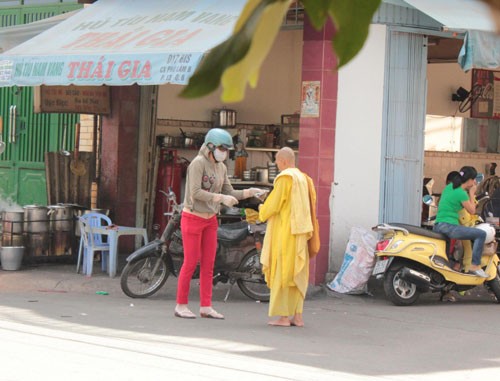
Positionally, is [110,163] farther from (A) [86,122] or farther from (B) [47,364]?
(B) [47,364]

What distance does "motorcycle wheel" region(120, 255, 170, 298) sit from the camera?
1105 cm

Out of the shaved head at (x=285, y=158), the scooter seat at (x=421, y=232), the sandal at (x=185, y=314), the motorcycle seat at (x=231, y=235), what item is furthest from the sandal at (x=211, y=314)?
the scooter seat at (x=421, y=232)

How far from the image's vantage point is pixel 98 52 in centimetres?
1164

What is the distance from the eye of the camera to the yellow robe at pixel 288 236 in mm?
9250

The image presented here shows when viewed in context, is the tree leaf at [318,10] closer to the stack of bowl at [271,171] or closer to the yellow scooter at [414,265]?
the yellow scooter at [414,265]

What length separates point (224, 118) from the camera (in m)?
14.9

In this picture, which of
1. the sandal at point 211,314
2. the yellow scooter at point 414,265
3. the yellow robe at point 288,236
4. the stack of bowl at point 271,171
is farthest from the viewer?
the stack of bowl at point 271,171

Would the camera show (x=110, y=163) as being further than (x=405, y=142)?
Yes

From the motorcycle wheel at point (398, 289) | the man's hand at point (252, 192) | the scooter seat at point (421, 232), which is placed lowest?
the motorcycle wheel at point (398, 289)

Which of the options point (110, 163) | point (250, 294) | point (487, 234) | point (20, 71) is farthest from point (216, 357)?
point (110, 163)

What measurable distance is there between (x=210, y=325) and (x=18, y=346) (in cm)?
222

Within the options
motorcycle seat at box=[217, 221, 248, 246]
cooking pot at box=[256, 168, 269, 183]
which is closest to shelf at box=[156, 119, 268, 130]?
A: cooking pot at box=[256, 168, 269, 183]

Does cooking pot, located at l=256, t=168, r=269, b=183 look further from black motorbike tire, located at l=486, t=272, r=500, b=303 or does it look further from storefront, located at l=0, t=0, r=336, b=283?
black motorbike tire, located at l=486, t=272, r=500, b=303

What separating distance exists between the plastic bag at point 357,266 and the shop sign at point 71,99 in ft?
14.9
